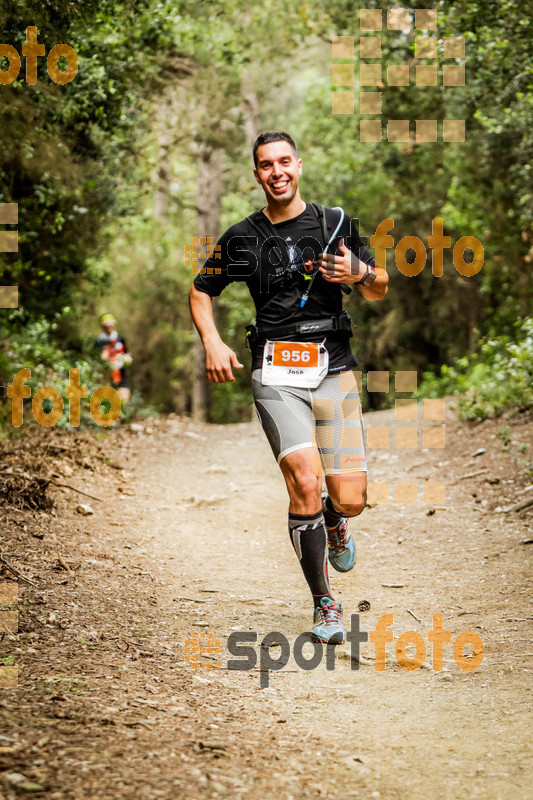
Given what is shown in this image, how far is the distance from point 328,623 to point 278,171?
240cm

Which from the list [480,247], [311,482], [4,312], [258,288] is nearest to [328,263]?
[258,288]

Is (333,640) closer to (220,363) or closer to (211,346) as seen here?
(220,363)

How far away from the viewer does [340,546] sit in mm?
4852

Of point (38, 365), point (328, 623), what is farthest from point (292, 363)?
point (38, 365)

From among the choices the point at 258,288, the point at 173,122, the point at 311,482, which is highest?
the point at 173,122

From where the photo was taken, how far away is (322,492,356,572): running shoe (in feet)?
15.8

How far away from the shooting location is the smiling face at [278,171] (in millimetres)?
4312

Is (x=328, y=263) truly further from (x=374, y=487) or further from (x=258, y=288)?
(x=374, y=487)

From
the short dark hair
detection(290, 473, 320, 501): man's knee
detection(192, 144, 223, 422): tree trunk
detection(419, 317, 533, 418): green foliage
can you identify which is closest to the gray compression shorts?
detection(290, 473, 320, 501): man's knee

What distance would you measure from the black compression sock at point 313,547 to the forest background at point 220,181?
4361 millimetres

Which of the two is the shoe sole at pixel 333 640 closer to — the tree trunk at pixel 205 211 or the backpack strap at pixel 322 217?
the backpack strap at pixel 322 217

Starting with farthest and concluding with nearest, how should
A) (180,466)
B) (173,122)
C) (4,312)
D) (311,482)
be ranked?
(173,122) → (4,312) → (180,466) → (311,482)

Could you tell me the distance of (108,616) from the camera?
4.22 m

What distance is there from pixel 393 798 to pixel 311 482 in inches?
72.4
